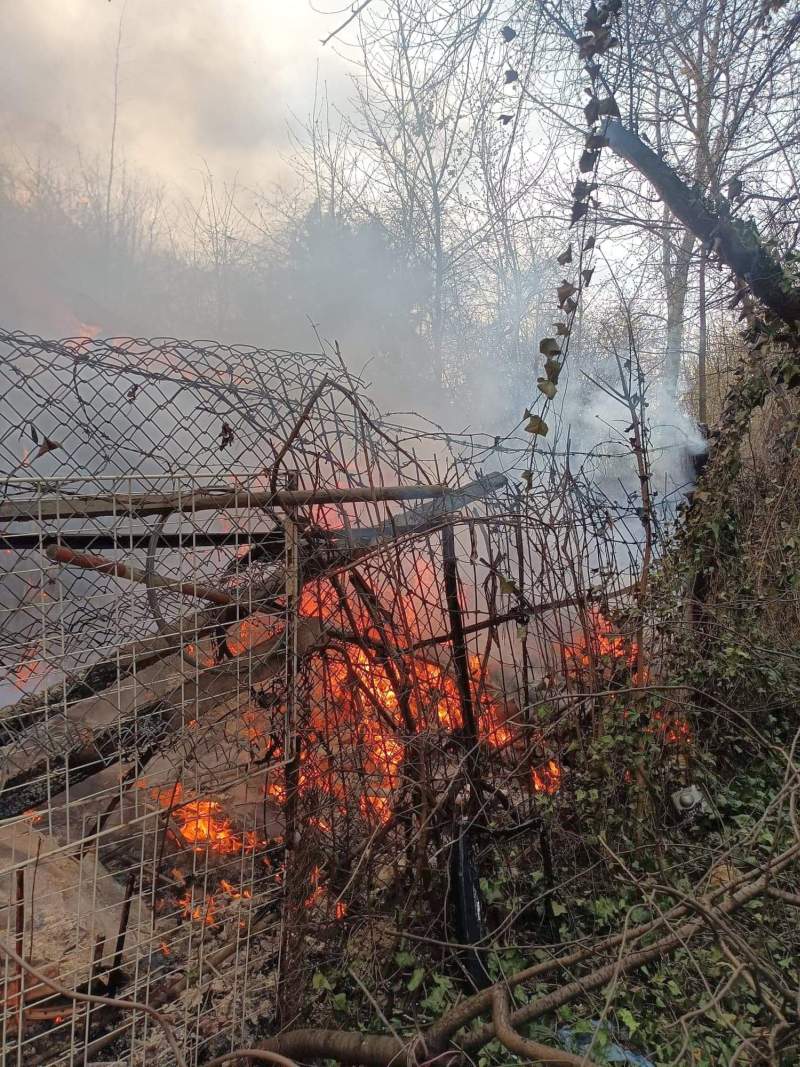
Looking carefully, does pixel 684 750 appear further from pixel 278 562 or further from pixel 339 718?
pixel 278 562

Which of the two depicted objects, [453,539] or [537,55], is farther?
[537,55]

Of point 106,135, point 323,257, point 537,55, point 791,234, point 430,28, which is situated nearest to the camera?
point 430,28

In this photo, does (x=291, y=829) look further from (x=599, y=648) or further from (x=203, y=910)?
(x=599, y=648)

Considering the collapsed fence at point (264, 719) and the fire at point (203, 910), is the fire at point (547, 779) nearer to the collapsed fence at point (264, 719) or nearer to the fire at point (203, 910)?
the collapsed fence at point (264, 719)

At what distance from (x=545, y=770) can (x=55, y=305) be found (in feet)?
43.6

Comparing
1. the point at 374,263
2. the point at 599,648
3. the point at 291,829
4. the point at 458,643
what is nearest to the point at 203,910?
the point at 291,829

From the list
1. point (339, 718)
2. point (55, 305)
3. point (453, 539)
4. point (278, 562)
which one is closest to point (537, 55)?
point (453, 539)

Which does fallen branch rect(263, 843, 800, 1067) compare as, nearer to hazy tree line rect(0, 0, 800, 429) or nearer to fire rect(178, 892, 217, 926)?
fire rect(178, 892, 217, 926)

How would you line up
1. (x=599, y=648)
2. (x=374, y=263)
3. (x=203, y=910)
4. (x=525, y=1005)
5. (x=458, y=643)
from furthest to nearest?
(x=374, y=263)
(x=599, y=648)
(x=458, y=643)
(x=203, y=910)
(x=525, y=1005)

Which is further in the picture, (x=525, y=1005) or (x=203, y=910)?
(x=203, y=910)

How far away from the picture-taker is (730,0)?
15.7ft

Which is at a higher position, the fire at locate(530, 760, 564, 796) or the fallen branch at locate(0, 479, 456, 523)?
the fallen branch at locate(0, 479, 456, 523)

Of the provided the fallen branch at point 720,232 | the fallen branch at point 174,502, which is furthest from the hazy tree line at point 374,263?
the fallen branch at point 174,502

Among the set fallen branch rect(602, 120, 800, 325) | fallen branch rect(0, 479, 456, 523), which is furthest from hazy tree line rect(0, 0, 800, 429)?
fallen branch rect(0, 479, 456, 523)
